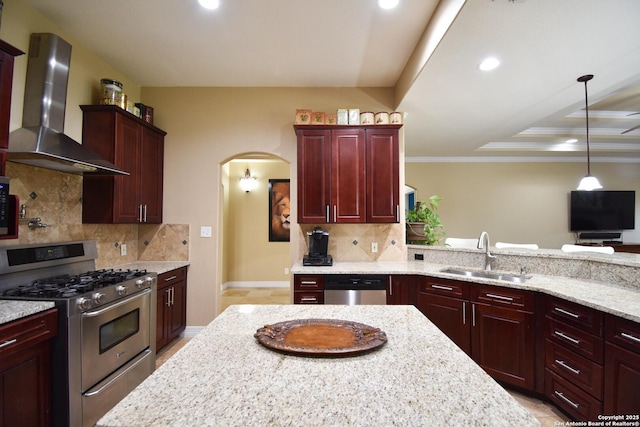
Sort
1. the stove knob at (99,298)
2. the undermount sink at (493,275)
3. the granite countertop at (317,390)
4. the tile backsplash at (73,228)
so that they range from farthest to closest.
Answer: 1. the undermount sink at (493,275)
2. the tile backsplash at (73,228)
3. the stove knob at (99,298)
4. the granite countertop at (317,390)

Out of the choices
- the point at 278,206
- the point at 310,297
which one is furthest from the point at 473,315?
the point at 278,206

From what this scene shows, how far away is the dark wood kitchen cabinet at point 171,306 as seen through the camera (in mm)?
2943

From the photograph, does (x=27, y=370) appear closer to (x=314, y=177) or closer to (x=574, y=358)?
(x=314, y=177)

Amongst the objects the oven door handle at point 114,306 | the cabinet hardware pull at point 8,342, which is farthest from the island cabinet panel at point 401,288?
the cabinet hardware pull at point 8,342

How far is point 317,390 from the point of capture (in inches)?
30.7

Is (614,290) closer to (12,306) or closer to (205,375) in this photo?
(205,375)

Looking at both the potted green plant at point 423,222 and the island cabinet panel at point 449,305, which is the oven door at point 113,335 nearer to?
the island cabinet panel at point 449,305

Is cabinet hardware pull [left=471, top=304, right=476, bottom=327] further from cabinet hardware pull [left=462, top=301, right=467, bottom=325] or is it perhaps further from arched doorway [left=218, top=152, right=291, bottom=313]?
arched doorway [left=218, top=152, right=291, bottom=313]

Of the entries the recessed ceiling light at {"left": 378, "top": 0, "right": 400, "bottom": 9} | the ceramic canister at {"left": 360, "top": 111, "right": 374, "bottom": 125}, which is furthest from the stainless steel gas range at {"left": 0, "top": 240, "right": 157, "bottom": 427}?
the recessed ceiling light at {"left": 378, "top": 0, "right": 400, "bottom": 9}

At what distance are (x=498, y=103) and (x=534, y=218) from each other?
4.19 meters

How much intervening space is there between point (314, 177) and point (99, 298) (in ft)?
6.94

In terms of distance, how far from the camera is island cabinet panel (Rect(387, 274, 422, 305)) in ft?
9.21

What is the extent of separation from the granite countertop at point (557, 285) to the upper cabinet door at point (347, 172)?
59 centimetres

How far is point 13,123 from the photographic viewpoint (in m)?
2.20
